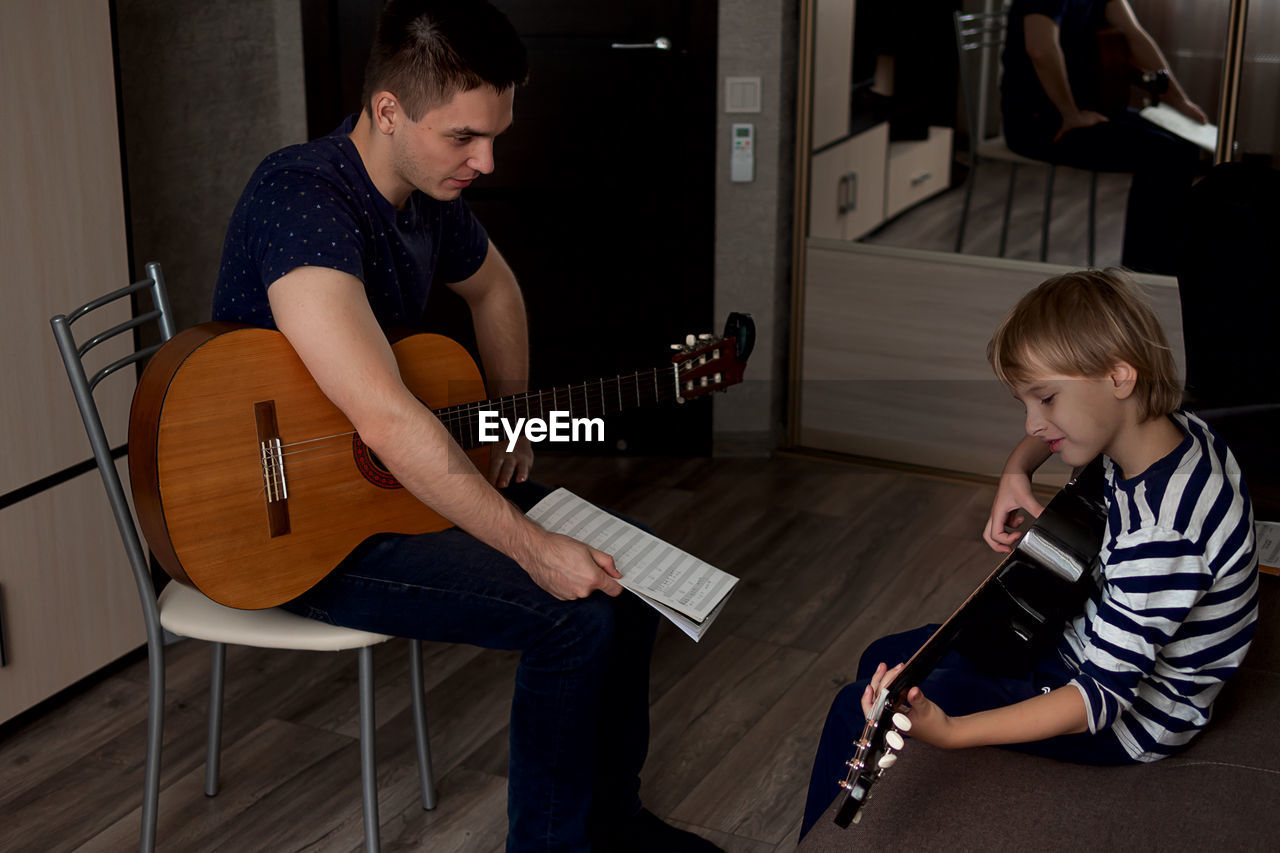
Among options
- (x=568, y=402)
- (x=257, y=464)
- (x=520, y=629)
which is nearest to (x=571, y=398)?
(x=568, y=402)

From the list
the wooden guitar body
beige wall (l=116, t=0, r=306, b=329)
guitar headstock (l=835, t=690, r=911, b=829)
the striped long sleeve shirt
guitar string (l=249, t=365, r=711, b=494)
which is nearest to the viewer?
guitar headstock (l=835, t=690, r=911, b=829)

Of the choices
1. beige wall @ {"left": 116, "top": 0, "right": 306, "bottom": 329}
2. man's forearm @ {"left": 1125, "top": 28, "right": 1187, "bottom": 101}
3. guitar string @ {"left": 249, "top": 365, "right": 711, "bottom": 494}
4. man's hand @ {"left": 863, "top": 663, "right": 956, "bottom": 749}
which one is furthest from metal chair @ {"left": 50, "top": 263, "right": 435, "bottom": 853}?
man's forearm @ {"left": 1125, "top": 28, "right": 1187, "bottom": 101}

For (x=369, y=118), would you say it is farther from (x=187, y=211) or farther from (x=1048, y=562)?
(x=187, y=211)

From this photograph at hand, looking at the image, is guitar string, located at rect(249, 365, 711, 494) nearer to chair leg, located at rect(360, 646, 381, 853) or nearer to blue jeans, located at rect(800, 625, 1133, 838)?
chair leg, located at rect(360, 646, 381, 853)

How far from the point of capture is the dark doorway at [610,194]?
3.32m

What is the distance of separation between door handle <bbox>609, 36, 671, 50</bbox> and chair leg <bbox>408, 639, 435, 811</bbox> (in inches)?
72.6

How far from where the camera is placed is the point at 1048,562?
56.5 inches

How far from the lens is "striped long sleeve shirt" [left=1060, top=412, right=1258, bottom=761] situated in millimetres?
1299

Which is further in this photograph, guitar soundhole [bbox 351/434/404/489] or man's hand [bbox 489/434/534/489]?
man's hand [bbox 489/434/534/489]

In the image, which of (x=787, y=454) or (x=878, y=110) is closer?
(x=878, y=110)

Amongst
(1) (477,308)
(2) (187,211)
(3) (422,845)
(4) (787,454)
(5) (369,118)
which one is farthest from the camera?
(4) (787,454)

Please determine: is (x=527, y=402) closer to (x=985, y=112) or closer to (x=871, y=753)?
(x=871, y=753)

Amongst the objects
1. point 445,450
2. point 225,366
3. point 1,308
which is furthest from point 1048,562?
point 1,308

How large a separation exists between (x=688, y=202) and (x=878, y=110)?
0.55 m
